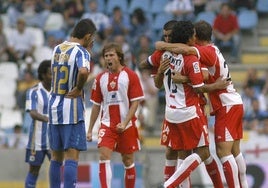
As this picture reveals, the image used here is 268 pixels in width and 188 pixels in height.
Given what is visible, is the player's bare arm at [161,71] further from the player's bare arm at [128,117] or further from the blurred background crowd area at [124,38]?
the blurred background crowd area at [124,38]

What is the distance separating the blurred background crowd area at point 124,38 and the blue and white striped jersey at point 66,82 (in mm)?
7633

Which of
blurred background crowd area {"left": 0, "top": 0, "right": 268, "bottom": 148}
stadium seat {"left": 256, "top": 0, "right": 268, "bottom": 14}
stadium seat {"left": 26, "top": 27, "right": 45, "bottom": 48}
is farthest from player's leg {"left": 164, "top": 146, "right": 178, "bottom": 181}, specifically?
stadium seat {"left": 256, "top": 0, "right": 268, "bottom": 14}

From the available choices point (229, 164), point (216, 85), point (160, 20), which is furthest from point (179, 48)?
point (160, 20)

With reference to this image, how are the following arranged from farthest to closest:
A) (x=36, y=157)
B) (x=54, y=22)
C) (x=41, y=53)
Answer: (x=54, y=22) → (x=41, y=53) → (x=36, y=157)

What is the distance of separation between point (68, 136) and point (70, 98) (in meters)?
0.50

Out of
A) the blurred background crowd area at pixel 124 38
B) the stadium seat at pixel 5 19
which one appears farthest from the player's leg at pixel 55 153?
the stadium seat at pixel 5 19

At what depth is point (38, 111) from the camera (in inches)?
639

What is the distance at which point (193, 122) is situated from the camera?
1366 cm

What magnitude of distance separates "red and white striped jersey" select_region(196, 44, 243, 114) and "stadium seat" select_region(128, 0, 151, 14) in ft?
39.3

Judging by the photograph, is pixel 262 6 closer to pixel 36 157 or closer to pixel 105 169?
pixel 36 157

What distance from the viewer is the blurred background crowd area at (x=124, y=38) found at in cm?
2272

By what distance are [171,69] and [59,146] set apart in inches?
72.1

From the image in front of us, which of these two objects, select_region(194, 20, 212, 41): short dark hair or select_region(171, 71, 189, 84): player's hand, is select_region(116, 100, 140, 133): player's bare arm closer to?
select_region(171, 71, 189, 84): player's hand

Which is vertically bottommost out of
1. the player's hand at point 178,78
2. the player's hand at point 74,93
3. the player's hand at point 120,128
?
the player's hand at point 120,128
